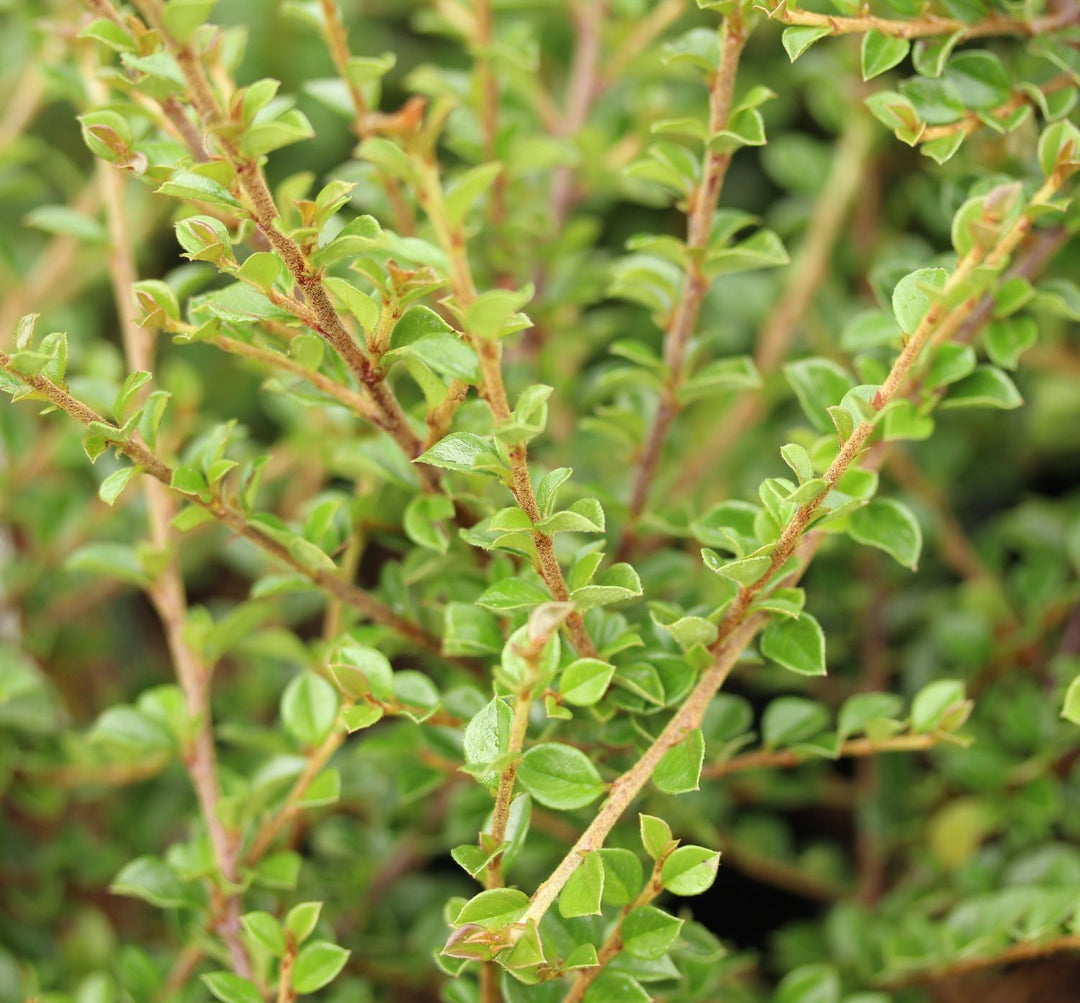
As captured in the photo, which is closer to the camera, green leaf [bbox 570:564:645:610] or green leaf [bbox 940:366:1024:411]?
green leaf [bbox 570:564:645:610]

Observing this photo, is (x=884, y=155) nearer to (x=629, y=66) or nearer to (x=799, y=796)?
(x=629, y=66)

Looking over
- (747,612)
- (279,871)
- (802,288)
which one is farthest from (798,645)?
(802,288)

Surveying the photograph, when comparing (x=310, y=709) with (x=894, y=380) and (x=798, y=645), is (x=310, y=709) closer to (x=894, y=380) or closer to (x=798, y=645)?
(x=798, y=645)

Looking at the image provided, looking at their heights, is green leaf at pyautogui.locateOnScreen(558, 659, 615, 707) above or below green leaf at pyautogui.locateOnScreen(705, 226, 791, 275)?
below

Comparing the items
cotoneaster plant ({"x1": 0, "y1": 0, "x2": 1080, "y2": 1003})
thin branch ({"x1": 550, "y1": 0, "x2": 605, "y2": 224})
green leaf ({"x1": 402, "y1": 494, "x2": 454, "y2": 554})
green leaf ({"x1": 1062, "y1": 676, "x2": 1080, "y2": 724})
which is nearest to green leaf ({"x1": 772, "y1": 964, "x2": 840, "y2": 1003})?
cotoneaster plant ({"x1": 0, "y1": 0, "x2": 1080, "y2": 1003})

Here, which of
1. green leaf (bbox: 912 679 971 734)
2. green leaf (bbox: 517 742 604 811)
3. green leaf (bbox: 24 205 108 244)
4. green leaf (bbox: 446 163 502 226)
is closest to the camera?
green leaf (bbox: 446 163 502 226)

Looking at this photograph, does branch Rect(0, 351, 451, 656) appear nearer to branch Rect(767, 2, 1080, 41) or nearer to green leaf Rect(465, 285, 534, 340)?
green leaf Rect(465, 285, 534, 340)
